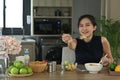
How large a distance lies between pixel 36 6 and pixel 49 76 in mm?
3677

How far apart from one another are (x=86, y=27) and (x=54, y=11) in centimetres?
302

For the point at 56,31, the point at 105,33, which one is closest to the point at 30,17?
the point at 56,31

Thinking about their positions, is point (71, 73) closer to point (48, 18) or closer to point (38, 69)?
point (38, 69)

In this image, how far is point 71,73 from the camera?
2.46 m

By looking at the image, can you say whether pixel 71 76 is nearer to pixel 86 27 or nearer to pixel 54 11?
pixel 86 27

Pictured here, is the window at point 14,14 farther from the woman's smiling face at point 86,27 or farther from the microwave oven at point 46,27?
the woman's smiling face at point 86,27

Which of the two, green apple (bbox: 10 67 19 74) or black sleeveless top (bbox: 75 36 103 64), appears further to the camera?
black sleeveless top (bbox: 75 36 103 64)

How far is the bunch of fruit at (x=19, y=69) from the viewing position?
7.50ft

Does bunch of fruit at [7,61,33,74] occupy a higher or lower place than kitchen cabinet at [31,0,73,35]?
lower

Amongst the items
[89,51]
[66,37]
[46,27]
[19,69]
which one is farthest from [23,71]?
[46,27]

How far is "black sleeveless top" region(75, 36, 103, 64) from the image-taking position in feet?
9.94

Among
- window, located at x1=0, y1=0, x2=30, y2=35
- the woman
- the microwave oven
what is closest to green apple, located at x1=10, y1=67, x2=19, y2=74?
the woman

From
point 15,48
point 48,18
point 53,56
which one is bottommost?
point 53,56

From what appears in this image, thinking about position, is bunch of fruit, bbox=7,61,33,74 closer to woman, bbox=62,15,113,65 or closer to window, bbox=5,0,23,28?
woman, bbox=62,15,113,65
